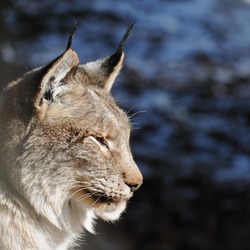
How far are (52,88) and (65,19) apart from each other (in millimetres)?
5268

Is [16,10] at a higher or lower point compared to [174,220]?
higher

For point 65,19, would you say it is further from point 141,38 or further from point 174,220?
point 174,220

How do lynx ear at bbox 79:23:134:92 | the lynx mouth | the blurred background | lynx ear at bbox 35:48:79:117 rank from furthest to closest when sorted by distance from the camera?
the blurred background, lynx ear at bbox 79:23:134:92, the lynx mouth, lynx ear at bbox 35:48:79:117

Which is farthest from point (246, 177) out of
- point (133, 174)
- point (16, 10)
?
point (133, 174)

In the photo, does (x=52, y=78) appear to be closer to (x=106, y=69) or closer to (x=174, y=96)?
(x=106, y=69)

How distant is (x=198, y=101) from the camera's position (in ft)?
30.6

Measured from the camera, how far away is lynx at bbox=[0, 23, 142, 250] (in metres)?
3.46

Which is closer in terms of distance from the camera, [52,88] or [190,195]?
[52,88]

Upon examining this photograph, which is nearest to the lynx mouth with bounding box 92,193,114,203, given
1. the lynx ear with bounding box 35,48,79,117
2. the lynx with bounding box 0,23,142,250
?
the lynx with bounding box 0,23,142,250

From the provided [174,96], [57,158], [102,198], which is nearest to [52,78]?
[57,158]

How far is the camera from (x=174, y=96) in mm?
9328

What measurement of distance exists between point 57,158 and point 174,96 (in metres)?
5.91

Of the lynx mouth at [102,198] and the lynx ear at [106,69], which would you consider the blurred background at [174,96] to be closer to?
the lynx ear at [106,69]

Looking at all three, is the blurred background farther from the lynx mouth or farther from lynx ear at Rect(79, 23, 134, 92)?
the lynx mouth
